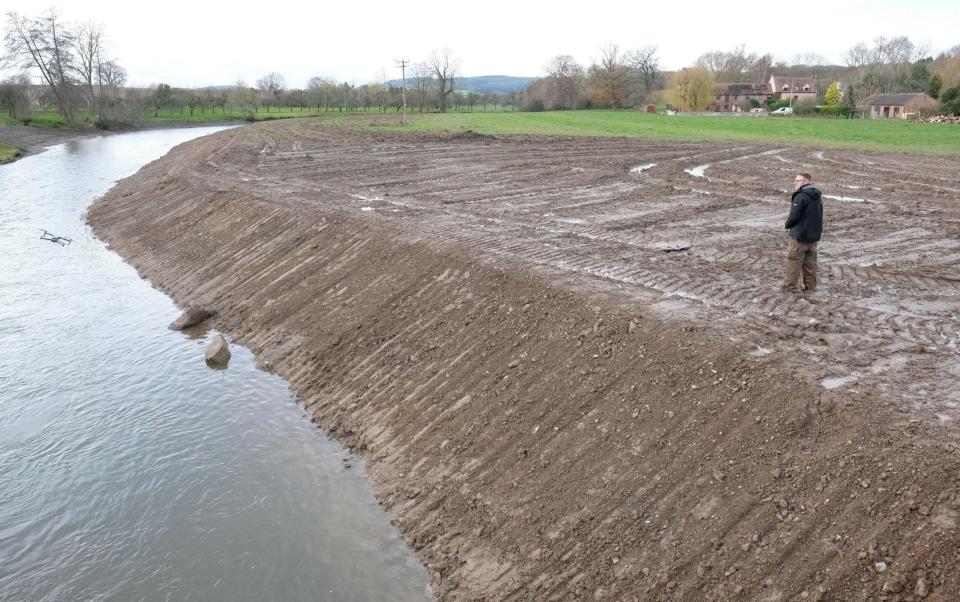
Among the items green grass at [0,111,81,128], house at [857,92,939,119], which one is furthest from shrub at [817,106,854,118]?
green grass at [0,111,81,128]

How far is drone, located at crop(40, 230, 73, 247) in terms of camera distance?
83.6 feet

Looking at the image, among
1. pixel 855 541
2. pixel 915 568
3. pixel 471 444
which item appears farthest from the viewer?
pixel 471 444

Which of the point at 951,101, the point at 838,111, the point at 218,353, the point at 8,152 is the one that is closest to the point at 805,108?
the point at 838,111

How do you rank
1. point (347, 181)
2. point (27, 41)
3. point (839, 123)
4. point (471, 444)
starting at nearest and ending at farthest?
1. point (471, 444)
2. point (347, 181)
3. point (839, 123)
4. point (27, 41)

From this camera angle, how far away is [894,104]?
74.4 metres

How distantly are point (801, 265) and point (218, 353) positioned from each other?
487 inches

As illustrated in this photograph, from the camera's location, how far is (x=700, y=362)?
8961mm

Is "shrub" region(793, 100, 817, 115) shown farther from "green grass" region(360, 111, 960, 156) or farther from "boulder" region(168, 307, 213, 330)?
"boulder" region(168, 307, 213, 330)

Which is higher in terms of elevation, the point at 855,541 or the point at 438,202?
the point at 438,202

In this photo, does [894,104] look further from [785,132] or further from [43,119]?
[43,119]

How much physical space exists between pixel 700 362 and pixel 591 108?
98774mm

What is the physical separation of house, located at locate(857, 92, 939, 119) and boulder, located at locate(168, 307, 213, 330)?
71.5m

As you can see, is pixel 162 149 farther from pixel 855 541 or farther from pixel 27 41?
pixel 855 541

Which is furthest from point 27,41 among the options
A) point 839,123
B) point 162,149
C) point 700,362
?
point 700,362
